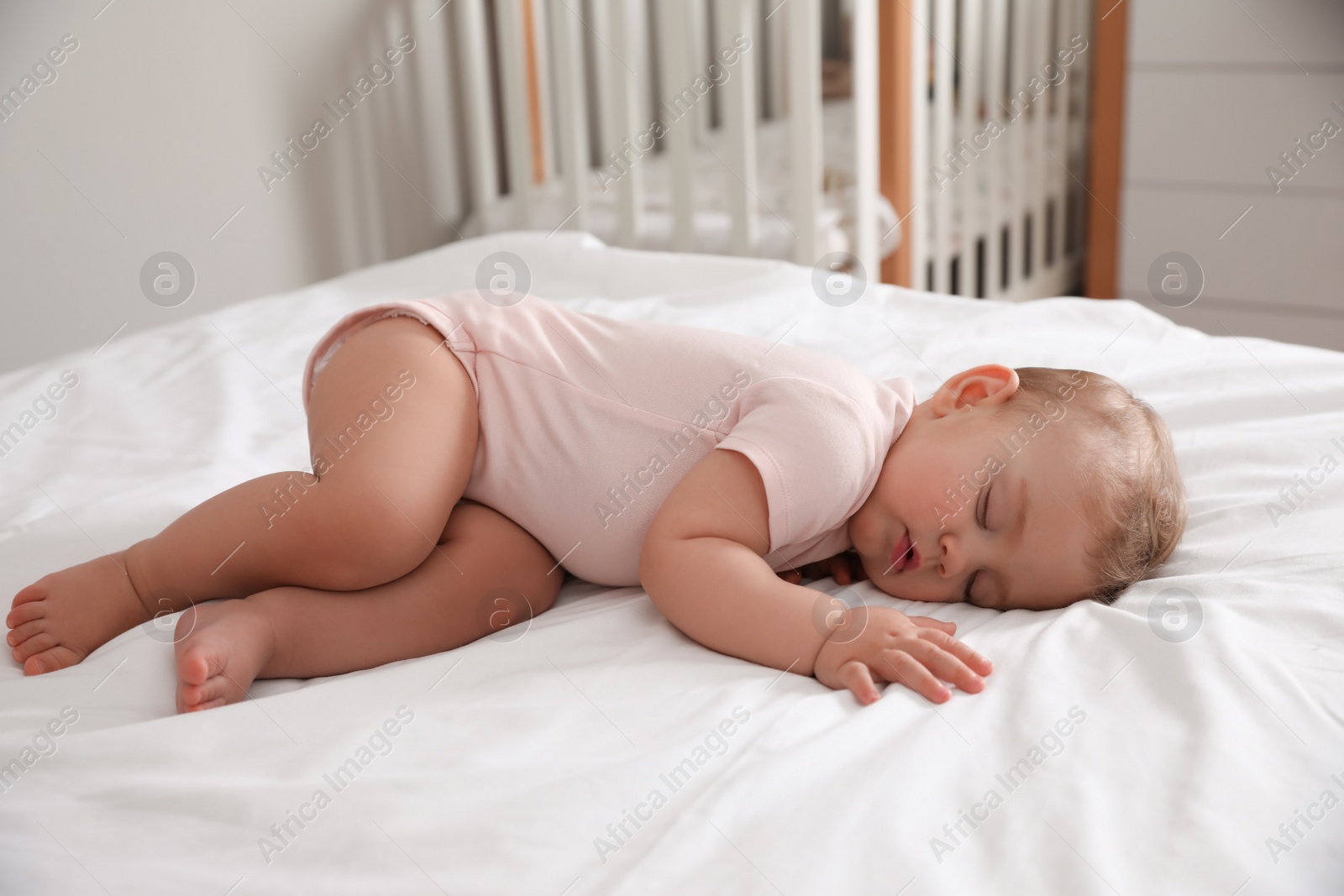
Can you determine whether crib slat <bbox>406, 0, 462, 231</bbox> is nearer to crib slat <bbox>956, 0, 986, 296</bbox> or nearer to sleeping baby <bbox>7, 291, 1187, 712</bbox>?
crib slat <bbox>956, 0, 986, 296</bbox>

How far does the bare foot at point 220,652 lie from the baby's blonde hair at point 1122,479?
23.7 inches

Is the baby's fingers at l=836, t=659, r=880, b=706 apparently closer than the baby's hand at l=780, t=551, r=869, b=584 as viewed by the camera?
Yes

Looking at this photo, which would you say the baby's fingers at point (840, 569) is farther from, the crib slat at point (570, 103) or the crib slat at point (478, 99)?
the crib slat at point (478, 99)

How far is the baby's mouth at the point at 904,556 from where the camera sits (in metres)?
0.88

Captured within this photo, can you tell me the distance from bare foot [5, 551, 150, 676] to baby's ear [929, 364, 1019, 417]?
2.17 feet

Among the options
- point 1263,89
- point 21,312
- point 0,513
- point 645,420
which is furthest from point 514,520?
point 1263,89

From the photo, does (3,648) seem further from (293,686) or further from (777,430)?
(777,430)

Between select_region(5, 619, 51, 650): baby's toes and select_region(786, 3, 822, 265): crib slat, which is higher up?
select_region(786, 3, 822, 265): crib slat

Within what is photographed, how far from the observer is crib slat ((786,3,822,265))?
77.3 inches

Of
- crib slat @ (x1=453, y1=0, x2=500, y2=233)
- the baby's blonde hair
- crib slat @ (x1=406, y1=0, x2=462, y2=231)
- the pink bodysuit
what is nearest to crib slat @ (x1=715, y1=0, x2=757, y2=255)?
crib slat @ (x1=453, y1=0, x2=500, y2=233)

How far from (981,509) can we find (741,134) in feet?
4.63

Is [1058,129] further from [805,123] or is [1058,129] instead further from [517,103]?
[517,103]

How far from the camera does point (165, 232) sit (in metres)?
1.95

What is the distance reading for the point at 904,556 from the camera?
0.89 m
